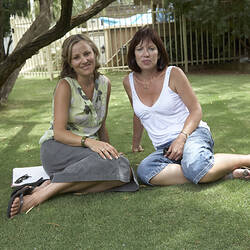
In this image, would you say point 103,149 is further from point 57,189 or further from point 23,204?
point 23,204

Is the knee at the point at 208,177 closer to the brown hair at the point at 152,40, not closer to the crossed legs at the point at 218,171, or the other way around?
the crossed legs at the point at 218,171

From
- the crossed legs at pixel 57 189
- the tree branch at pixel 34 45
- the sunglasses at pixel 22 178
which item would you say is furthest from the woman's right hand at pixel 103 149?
the tree branch at pixel 34 45

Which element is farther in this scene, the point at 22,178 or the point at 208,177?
the point at 22,178

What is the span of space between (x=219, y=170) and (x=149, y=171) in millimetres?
569

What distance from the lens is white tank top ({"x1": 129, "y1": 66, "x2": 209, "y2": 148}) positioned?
3584mm

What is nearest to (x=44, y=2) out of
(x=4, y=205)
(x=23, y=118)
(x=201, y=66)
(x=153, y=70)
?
(x=23, y=118)

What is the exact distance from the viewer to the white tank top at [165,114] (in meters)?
3.58

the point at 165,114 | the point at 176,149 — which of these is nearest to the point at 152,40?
the point at 165,114

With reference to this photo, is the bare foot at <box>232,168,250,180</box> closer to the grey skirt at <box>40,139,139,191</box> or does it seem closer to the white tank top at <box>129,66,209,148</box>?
the white tank top at <box>129,66,209,148</box>

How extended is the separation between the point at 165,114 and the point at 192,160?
58cm

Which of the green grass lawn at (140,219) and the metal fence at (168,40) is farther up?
the metal fence at (168,40)

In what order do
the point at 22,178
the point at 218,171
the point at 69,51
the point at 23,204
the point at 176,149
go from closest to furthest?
the point at 23,204 → the point at 218,171 → the point at 176,149 → the point at 69,51 → the point at 22,178

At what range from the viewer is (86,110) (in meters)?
3.62

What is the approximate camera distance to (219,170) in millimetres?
3248
